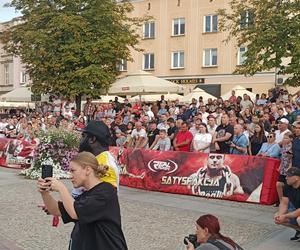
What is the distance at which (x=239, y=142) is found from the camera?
11.5 metres

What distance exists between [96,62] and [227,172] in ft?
61.8

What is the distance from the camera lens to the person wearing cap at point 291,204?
6645mm

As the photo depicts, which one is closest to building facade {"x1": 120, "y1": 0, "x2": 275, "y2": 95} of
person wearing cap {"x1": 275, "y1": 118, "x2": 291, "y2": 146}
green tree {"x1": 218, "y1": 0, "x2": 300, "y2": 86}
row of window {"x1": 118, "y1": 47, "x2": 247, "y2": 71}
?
row of window {"x1": 118, "y1": 47, "x2": 247, "y2": 71}

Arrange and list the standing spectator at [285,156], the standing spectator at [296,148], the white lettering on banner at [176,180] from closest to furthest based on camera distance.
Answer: the standing spectator at [296,148] → the standing spectator at [285,156] → the white lettering on banner at [176,180]

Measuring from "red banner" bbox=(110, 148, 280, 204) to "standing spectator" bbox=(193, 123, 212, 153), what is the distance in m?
0.74

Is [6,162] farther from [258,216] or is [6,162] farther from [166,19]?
[166,19]

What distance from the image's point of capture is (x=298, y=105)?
1498 cm

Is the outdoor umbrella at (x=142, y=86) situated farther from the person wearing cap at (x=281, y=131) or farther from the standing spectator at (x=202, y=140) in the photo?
the person wearing cap at (x=281, y=131)

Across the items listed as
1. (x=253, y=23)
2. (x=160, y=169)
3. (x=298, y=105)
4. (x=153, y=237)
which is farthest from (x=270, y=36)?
(x=153, y=237)

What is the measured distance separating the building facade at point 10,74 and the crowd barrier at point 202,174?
153 ft

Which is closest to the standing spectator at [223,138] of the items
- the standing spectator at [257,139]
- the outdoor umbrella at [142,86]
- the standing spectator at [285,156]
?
the standing spectator at [257,139]

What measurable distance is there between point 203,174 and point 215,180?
346mm

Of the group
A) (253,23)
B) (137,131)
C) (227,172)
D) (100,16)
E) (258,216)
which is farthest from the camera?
(100,16)

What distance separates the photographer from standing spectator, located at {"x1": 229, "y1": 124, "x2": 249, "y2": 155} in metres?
11.4
